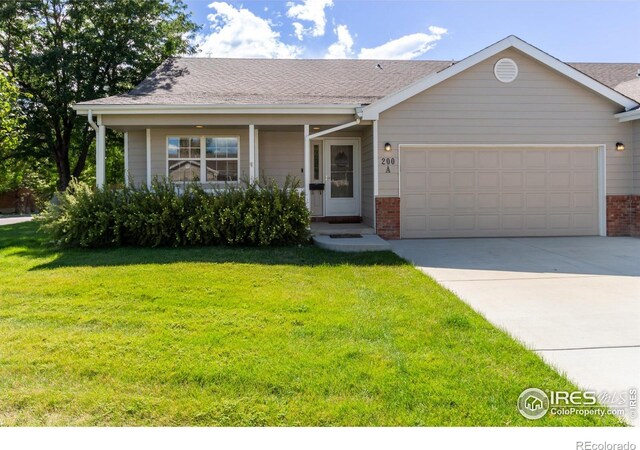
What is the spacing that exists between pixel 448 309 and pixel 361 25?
917 cm

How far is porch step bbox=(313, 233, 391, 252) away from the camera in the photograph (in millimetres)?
7941

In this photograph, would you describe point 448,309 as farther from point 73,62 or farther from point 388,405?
point 73,62

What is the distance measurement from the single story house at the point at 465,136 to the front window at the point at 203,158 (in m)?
0.04

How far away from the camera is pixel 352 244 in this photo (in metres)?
8.03

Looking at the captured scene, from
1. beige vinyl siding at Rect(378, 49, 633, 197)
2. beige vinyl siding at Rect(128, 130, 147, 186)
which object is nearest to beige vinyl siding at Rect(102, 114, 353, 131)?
beige vinyl siding at Rect(128, 130, 147, 186)

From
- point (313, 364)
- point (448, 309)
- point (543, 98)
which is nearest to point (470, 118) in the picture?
point (543, 98)

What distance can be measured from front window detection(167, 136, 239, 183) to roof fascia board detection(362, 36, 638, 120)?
12.5 feet

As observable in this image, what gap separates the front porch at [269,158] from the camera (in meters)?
10.9

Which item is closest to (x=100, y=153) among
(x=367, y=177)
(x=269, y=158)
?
(x=269, y=158)

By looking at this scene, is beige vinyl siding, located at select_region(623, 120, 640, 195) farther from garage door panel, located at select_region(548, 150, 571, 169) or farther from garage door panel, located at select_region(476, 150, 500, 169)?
garage door panel, located at select_region(476, 150, 500, 169)

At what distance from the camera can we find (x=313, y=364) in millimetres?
3268

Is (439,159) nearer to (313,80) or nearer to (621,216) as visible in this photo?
(313,80)

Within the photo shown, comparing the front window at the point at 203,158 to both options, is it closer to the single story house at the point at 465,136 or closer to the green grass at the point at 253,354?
the single story house at the point at 465,136

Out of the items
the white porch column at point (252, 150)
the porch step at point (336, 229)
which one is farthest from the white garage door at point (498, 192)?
the white porch column at point (252, 150)
